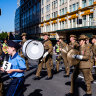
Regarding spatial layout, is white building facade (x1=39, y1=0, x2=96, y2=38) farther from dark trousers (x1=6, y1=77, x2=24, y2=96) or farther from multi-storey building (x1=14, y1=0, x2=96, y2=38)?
dark trousers (x1=6, y1=77, x2=24, y2=96)

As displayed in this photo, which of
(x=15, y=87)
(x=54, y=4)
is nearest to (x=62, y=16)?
(x=54, y=4)

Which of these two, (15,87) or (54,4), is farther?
(54,4)

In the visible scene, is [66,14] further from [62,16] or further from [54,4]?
[54,4]

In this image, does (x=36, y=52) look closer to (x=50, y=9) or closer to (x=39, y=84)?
(x=39, y=84)

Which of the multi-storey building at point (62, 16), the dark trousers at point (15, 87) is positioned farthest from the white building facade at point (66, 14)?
the dark trousers at point (15, 87)

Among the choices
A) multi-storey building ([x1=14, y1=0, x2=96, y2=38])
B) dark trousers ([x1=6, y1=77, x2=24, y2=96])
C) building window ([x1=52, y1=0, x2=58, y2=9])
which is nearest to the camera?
dark trousers ([x1=6, y1=77, x2=24, y2=96])

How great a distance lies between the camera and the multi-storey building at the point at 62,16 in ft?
110

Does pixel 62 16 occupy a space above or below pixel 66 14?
below

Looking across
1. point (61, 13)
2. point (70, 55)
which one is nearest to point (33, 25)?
point (61, 13)

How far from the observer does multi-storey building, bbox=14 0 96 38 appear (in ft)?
110

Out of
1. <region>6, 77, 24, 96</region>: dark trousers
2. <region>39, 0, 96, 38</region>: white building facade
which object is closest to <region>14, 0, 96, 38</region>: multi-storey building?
<region>39, 0, 96, 38</region>: white building facade

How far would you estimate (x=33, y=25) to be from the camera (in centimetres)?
7088

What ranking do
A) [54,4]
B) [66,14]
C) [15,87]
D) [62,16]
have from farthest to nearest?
[54,4], [62,16], [66,14], [15,87]

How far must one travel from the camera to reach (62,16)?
147ft
